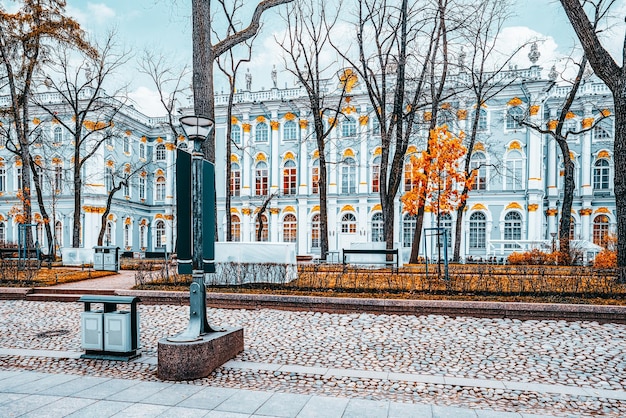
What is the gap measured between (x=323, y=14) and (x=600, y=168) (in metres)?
26.1

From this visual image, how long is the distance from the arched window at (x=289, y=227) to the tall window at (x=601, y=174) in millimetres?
22936

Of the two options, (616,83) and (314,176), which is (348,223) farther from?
(616,83)

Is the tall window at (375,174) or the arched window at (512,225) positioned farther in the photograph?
the tall window at (375,174)

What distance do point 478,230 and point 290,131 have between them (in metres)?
16.5

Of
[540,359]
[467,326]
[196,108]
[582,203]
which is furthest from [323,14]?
[582,203]

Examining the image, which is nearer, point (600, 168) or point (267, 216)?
A: point (600, 168)

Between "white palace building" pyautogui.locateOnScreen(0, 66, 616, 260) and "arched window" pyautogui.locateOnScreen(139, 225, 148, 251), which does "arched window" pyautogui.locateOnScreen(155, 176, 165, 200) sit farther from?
"arched window" pyautogui.locateOnScreen(139, 225, 148, 251)

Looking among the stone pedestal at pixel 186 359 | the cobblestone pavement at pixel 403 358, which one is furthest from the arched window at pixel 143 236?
the stone pedestal at pixel 186 359

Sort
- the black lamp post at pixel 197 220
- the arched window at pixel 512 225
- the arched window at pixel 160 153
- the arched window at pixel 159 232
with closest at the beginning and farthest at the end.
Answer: the black lamp post at pixel 197 220 < the arched window at pixel 512 225 < the arched window at pixel 160 153 < the arched window at pixel 159 232

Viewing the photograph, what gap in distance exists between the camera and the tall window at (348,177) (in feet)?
122

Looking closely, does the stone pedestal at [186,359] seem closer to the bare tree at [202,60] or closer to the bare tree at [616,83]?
the bare tree at [202,60]

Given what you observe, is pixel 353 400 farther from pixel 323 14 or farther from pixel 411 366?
pixel 323 14

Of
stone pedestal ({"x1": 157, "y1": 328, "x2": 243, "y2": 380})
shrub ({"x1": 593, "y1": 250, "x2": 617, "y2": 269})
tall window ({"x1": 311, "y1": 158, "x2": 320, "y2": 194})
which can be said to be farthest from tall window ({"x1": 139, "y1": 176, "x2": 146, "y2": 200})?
stone pedestal ({"x1": 157, "y1": 328, "x2": 243, "y2": 380})

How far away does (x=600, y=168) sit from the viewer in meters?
35.5
